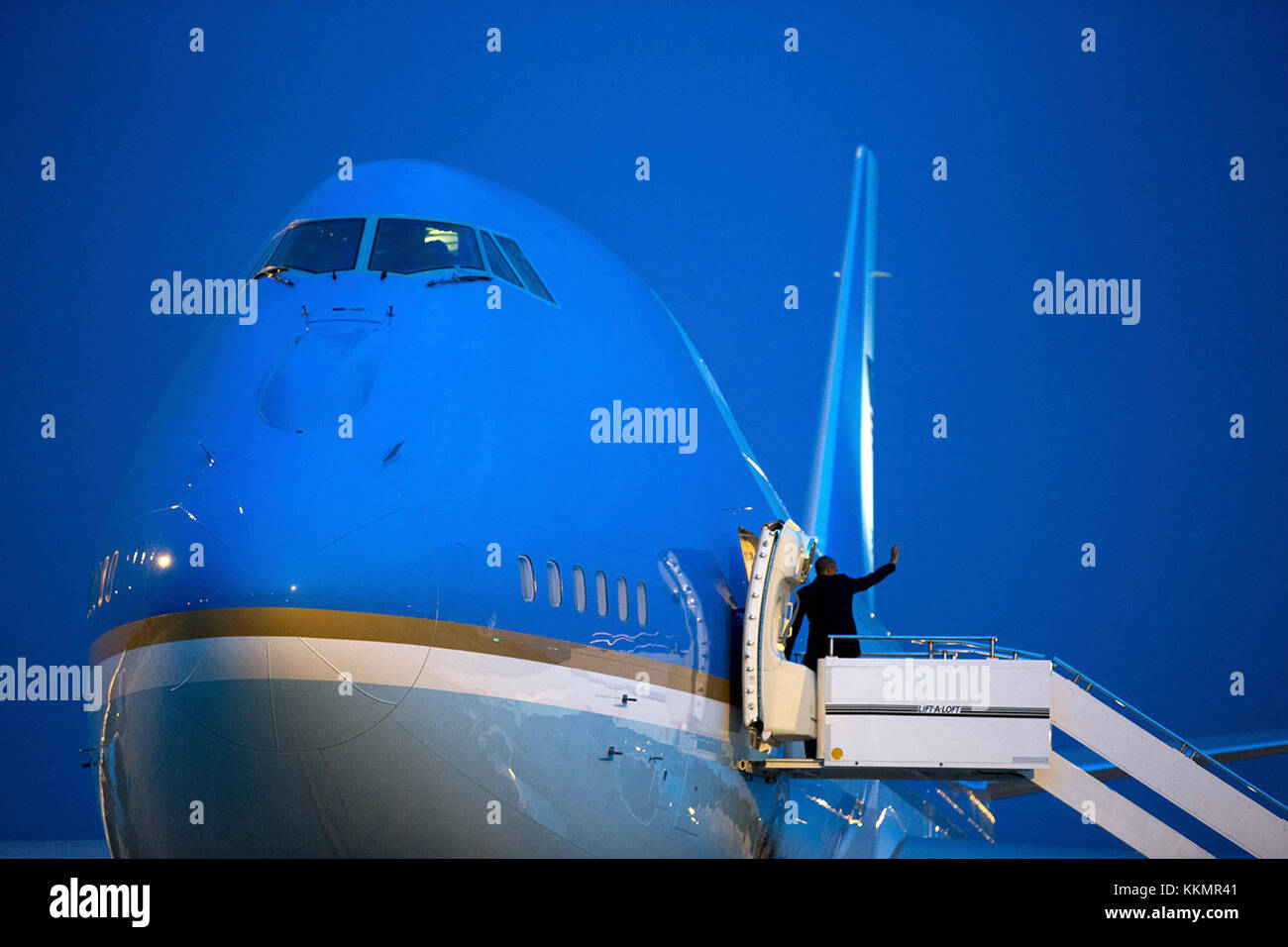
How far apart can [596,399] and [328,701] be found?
2.90 m

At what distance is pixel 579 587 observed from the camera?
8289 millimetres

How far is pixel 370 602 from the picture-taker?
7.15 meters

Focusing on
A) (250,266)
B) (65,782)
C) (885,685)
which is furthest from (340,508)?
(65,782)

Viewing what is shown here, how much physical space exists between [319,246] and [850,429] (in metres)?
10.8

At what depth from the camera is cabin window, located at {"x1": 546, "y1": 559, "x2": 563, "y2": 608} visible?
26.3ft

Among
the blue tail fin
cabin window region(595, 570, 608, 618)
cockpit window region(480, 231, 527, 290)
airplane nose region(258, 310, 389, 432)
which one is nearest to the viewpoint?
airplane nose region(258, 310, 389, 432)

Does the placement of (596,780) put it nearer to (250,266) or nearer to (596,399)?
(596,399)

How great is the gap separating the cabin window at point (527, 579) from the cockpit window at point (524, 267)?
2.29 m

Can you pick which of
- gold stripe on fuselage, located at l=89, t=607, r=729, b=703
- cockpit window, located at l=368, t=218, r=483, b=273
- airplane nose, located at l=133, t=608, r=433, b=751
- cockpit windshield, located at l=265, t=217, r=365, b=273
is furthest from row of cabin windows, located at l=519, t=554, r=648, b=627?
cockpit windshield, located at l=265, t=217, r=365, b=273

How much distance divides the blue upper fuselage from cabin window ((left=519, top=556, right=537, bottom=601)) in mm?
39

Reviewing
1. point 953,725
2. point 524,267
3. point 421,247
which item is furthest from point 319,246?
point 953,725

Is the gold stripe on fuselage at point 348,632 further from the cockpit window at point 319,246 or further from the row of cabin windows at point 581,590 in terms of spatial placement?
the cockpit window at point 319,246

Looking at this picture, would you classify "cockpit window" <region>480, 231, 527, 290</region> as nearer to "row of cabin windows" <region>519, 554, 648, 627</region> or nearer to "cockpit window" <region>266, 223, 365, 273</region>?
"cockpit window" <region>266, 223, 365, 273</region>
